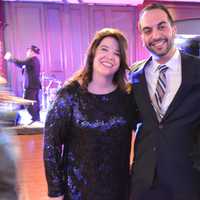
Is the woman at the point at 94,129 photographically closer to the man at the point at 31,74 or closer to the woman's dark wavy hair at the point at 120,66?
the woman's dark wavy hair at the point at 120,66

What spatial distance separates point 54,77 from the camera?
8.00m

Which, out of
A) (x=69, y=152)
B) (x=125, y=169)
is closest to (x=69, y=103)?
(x=69, y=152)

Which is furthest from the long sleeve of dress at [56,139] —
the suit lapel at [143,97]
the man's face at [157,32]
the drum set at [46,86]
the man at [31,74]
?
the drum set at [46,86]

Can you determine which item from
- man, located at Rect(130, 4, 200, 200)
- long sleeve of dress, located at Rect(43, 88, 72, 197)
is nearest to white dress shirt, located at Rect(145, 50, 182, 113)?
man, located at Rect(130, 4, 200, 200)

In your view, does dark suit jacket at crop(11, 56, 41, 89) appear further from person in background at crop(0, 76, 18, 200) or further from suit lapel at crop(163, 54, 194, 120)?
person in background at crop(0, 76, 18, 200)

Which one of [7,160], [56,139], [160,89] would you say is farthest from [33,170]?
[7,160]

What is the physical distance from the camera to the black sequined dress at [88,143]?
65.9 inches

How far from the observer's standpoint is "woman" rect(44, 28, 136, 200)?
5.49 feet

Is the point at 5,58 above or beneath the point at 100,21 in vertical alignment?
beneath

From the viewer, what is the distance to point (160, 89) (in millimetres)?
1624

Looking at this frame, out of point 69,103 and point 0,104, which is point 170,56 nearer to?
point 69,103

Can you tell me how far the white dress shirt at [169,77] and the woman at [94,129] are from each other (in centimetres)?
11

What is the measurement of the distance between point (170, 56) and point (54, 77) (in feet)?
21.2

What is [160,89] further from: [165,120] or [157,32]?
A: [157,32]
